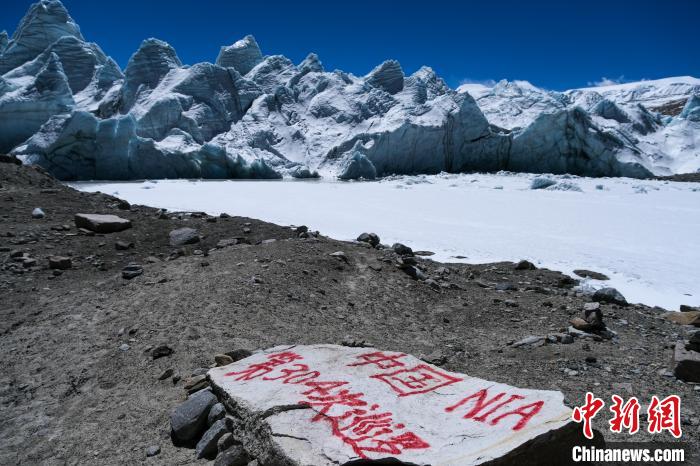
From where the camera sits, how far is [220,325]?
4.32 meters

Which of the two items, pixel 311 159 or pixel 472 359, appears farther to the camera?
pixel 311 159

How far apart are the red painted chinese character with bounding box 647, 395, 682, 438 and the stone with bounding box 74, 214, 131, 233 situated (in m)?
7.33

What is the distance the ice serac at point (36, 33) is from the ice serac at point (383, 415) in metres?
40.9

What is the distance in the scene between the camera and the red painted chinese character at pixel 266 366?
3.06 meters

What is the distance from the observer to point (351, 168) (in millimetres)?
28672

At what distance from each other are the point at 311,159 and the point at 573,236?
25743 millimetres

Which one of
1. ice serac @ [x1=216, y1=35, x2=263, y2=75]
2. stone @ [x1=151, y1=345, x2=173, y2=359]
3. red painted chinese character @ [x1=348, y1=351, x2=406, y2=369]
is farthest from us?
ice serac @ [x1=216, y1=35, x2=263, y2=75]

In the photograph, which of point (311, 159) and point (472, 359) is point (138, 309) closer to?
point (472, 359)

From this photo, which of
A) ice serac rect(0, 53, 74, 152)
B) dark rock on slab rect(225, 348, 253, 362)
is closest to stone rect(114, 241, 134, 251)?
dark rock on slab rect(225, 348, 253, 362)

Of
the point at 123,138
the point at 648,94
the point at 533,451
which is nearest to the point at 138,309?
the point at 533,451

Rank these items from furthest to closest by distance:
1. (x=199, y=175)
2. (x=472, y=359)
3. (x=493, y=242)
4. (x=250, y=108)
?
(x=250, y=108) → (x=199, y=175) → (x=493, y=242) → (x=472, y=359)

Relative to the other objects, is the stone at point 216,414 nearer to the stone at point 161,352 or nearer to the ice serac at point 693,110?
the stone at point 161,352

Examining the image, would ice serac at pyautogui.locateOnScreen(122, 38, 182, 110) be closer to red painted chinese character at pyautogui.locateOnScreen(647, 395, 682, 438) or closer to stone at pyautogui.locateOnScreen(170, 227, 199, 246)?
stone at pyautogui.locateOnScreen(170, 227, 199, 246)

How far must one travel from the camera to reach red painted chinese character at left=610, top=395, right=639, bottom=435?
2852 millimetres
